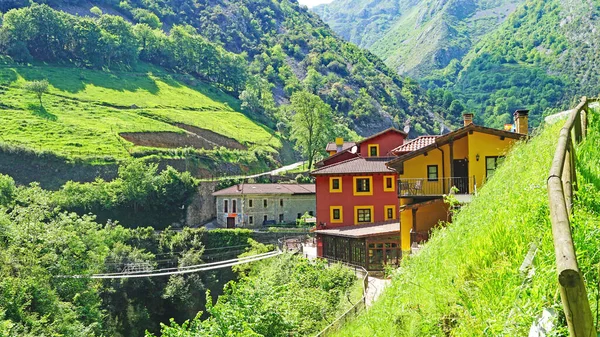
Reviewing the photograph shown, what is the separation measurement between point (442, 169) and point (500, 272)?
20881 millimetres

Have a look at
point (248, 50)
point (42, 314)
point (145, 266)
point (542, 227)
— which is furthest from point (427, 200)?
point (248, 50)

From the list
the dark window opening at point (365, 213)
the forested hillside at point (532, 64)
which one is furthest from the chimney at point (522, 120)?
the forested hillside at point (532, 64)

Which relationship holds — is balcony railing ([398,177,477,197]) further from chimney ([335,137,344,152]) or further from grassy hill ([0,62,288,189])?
grassy hill ([0,62,288,189])

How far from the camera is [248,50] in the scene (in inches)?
6718

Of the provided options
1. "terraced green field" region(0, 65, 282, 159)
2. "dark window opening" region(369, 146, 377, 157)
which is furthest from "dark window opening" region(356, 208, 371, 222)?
"terraced green field" region(0, 65, 282, 159)

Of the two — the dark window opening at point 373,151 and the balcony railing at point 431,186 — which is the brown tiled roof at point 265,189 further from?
the balcony railing at point 431,186

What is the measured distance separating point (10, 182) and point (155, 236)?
13477 millimetres

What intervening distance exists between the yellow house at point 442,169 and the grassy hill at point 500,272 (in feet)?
53.0

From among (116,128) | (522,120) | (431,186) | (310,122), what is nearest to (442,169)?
(431,186)

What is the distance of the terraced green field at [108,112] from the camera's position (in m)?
67.3

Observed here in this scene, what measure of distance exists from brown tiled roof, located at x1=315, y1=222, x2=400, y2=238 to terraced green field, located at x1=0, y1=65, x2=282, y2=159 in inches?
1480

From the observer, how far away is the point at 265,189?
57.8m

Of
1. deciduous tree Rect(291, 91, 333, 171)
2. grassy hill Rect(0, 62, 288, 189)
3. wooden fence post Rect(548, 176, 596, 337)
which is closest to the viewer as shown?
wooden fence post Rect(548, 176, 596, 337)

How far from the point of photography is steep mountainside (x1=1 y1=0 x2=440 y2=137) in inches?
5138
